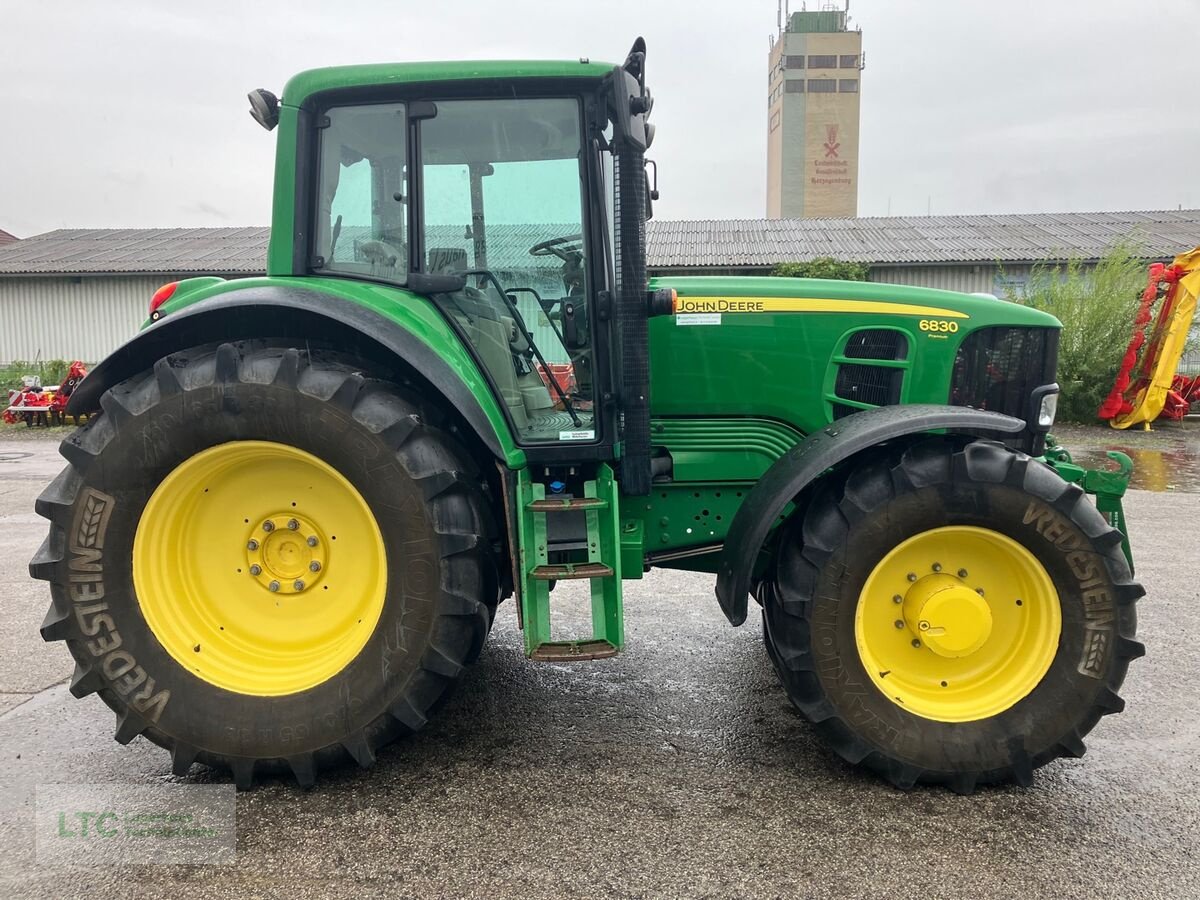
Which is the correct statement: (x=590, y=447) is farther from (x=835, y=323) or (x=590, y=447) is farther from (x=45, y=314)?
(x=45, y=314)

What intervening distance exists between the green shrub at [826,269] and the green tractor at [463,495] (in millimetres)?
15339

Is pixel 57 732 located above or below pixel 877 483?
below

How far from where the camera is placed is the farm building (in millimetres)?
19297

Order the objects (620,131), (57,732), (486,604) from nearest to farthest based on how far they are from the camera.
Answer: (620,131) < (486,604) < (57,732)

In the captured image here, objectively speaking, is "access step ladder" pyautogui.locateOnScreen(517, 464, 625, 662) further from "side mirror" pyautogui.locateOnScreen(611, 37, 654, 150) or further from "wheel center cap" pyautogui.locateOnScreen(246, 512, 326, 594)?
"side mirror" pyautogui.locateOnScreen(611, 37, 654, 150)

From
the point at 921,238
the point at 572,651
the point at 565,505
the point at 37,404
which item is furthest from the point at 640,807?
the point at 921,238

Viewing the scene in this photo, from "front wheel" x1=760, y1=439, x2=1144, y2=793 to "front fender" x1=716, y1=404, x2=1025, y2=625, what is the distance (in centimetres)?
9

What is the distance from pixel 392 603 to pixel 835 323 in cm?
200

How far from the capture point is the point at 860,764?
2826 millimetres

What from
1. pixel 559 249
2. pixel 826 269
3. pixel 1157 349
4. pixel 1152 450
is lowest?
pixel 1152 450

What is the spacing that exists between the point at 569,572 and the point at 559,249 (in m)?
1.14

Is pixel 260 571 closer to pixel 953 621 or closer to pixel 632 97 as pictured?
pixel 632 97

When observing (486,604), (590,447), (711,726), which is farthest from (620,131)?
(711,726)

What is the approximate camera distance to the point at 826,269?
58.5ft
